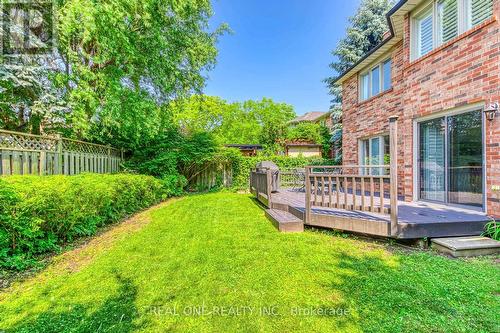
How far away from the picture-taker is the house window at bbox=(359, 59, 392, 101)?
8.95m

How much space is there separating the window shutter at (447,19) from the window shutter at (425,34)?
0.33m

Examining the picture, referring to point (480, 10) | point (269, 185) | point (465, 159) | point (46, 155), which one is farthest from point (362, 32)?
point (46, 155)

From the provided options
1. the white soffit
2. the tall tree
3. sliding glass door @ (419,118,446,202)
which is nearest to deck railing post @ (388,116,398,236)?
sliding glass door @ (419,118,446,202)

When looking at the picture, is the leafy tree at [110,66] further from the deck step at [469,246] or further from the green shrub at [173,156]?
the deck step at [469,246]

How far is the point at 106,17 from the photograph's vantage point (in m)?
6.16

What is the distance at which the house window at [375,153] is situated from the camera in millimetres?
8859

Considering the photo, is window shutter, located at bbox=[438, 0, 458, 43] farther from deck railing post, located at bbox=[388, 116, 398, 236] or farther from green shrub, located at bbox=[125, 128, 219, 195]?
green shrub, located at bbox=[125, 128, 219, 195]

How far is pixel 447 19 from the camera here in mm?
5875

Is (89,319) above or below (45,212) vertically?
below

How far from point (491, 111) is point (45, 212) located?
8.24m

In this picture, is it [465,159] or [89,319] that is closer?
[89,319]

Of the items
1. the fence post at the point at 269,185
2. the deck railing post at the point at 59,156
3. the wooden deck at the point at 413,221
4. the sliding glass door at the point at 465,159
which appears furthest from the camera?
the fence post at the point at 269,185

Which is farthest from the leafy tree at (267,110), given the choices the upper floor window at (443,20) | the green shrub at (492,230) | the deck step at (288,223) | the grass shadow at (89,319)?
the grass shadow at (89,319)

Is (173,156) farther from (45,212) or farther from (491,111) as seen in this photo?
(491,111)
